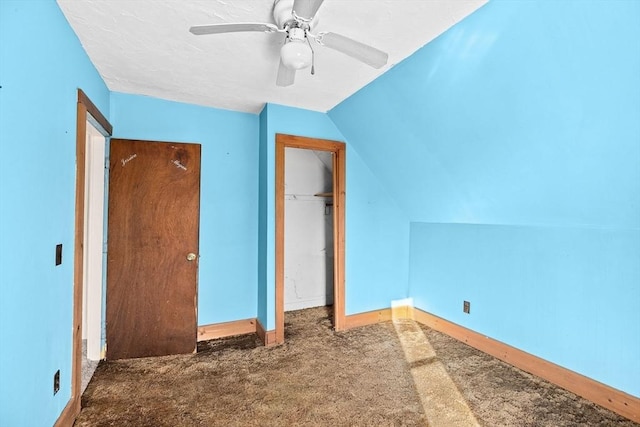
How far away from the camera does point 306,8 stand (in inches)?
51.6

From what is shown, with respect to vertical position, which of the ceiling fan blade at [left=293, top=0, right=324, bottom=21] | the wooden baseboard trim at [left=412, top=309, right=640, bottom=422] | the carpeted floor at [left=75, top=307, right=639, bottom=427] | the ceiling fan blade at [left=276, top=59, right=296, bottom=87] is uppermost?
the ceiling fan blade at [left=293, top=0, right=324, bottom=21]

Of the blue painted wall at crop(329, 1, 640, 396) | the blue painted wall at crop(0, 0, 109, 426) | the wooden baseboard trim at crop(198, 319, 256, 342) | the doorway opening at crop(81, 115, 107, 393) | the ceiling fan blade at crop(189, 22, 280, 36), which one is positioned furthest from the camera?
the wooden baseboard trim at crop(198, 319, 256, 342)

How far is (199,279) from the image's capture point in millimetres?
3051

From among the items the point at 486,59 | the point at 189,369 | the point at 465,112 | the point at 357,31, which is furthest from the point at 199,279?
the point at 486,59

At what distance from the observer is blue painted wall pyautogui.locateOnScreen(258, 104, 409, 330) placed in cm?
300

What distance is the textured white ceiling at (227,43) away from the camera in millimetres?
1618

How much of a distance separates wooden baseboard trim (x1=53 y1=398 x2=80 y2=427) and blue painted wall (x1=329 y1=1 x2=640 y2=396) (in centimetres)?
302

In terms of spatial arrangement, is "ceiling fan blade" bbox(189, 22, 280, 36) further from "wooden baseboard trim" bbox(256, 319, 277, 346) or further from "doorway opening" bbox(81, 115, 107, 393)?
"wooden baseboard trim" bbox(256, 319, 277, 346)

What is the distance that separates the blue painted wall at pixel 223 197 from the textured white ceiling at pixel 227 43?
259mm

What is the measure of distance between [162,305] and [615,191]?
11.5 ft

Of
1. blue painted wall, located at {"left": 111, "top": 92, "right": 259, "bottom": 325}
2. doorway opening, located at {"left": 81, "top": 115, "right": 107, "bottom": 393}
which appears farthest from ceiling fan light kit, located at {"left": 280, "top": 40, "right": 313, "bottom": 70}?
doorway opening, located at {"left": 81, "top": 115, "right": 107, "bottom": 393}

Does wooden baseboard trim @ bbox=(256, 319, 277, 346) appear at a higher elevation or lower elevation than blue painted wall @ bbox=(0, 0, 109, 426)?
lower

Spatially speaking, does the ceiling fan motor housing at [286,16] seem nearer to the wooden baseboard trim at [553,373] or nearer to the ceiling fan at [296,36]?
the ceiling fan at [296,36]

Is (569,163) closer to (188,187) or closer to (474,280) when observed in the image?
(474,280)
